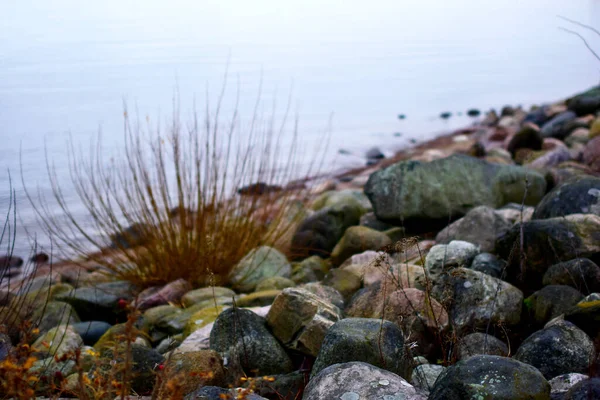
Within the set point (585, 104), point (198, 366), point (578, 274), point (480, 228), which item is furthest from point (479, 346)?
point (585, 104)

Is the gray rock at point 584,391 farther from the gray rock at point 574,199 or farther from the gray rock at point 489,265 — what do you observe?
the gray rock at point 574,199

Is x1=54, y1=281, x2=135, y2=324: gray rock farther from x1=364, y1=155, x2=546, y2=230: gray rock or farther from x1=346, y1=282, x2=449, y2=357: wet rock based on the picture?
x1=364, y1=155, x2=546, y2=230: gray rock

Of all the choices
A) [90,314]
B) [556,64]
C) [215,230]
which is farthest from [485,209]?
[556,64]

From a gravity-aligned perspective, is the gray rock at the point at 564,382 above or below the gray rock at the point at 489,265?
above

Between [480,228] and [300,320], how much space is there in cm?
217

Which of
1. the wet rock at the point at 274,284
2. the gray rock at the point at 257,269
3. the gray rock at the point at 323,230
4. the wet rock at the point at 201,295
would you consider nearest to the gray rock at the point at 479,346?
the wet rock at the point at 274,284

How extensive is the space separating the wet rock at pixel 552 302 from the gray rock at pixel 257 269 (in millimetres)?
2647

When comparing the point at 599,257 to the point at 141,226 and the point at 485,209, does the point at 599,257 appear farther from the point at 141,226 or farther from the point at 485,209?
the point at 141,226

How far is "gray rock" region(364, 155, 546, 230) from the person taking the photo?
648 cm

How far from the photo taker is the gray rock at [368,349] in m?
3.18

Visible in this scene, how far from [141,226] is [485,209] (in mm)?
3141

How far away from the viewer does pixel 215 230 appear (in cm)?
623

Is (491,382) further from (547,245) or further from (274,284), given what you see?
(274,284)

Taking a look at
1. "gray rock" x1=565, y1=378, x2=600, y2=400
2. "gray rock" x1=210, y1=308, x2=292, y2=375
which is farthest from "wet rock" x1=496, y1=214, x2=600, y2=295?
"gray rock" x1=565, y1=378, x2=600, y2=400
